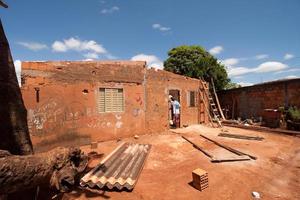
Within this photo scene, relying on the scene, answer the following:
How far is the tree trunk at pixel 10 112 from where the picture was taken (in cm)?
362

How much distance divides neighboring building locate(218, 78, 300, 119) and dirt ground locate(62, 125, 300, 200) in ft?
17.5

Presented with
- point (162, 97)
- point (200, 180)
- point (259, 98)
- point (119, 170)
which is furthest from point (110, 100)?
point (259, 98)

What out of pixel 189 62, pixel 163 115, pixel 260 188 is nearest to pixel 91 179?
pixel 260 188

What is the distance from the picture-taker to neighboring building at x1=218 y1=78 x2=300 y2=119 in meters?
12.4

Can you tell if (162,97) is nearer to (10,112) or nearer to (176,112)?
(176,112)

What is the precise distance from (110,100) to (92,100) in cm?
84

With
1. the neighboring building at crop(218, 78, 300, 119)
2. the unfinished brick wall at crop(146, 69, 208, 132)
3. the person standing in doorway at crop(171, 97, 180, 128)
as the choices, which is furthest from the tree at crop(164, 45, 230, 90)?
the person standing in doorway at crop(171, 97, 180, 128)

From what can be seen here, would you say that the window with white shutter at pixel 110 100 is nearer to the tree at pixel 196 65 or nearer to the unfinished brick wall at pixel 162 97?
the unfinished brick wall at pixel 162 97

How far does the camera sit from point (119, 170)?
17.0ft

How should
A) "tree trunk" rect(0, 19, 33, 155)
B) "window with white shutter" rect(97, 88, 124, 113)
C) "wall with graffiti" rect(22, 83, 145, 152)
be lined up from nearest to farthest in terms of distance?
"tree trunk" rect(0, 19, 33, 155), "wall with graffiti" rect(22, 83, 145, 152), "window with white shutter" rect(97, 88, 124, 113)

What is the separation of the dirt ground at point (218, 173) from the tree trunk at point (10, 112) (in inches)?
54.3

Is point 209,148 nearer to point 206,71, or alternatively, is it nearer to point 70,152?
point 70,152

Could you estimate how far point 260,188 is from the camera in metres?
4.48

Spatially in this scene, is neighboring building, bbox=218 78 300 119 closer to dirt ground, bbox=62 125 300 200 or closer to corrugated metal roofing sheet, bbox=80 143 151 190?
dirt ground, bbox=62 125 300 200
